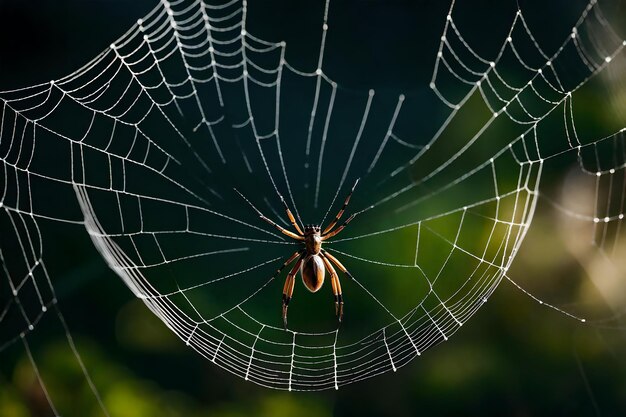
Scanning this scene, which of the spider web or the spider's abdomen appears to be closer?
the spider's abdomen

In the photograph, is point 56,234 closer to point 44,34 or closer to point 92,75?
point 92,75

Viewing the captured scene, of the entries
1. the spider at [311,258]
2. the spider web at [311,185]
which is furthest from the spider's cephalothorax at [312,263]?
the spider web at [311,185]

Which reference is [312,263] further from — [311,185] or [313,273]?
[311,185]

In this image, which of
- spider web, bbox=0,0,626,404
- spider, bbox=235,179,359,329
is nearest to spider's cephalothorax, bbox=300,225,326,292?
spider, bbox=235,179,359,329

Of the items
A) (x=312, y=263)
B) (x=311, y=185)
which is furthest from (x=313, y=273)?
(x=311, y=185)

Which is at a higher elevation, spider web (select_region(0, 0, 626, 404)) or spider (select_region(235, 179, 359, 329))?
spider web (select_region(0, 0, 626, 404))

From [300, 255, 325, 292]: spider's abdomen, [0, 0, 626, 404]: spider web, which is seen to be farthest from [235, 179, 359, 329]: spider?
[0, 0, 626, 404]: spider web

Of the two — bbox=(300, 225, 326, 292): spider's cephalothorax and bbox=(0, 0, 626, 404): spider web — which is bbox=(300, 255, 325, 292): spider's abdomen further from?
bbox=(0, 0, 626, 404): spider web

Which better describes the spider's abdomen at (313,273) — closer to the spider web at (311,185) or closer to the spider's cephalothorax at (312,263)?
the spider's cephalothorax at (312,263)

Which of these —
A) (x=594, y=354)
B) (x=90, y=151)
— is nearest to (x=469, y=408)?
(x=594, y=354)
